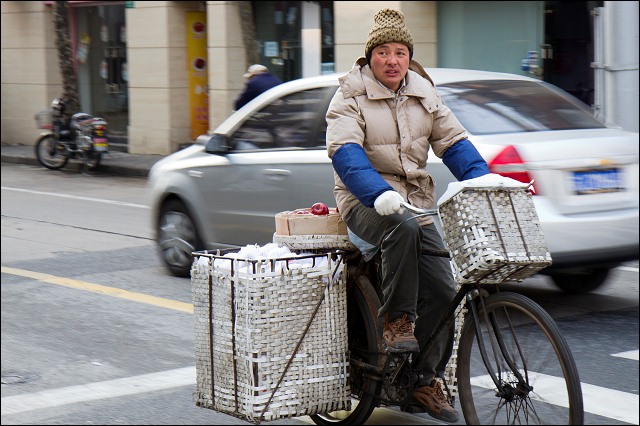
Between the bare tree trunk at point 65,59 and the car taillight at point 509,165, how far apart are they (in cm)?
1612

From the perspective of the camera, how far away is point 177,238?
9242mm

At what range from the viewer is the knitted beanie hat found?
15.0 feet

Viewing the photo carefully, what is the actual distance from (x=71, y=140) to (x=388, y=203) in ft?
56.3

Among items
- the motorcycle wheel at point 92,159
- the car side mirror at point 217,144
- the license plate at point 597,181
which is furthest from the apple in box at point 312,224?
the motorcycle wheel at point 92,159

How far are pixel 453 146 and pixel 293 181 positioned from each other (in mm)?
3304

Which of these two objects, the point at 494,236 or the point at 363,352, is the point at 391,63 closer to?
the point at 494,236

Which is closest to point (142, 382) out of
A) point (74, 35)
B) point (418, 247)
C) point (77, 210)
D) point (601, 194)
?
point (418, 247)

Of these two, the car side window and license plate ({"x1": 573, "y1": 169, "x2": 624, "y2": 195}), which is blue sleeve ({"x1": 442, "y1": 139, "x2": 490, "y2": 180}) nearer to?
license plate ({"x1": 573, "y1": 169, "x2": 624, "y2": 195})

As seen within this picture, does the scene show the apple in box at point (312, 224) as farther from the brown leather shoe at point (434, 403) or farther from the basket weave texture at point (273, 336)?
the brown leather shoe at point (434, 403)

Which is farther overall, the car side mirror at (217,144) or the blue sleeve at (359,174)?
the car side mirror at (217,144)

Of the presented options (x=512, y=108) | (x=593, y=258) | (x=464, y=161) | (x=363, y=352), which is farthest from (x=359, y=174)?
(x=512, y=108)

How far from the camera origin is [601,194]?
7277 millimetres

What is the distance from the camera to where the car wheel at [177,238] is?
30.0 ft

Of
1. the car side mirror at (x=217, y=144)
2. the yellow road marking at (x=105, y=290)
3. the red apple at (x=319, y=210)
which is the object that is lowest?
the yellow road marking at (x=105, y=290)
